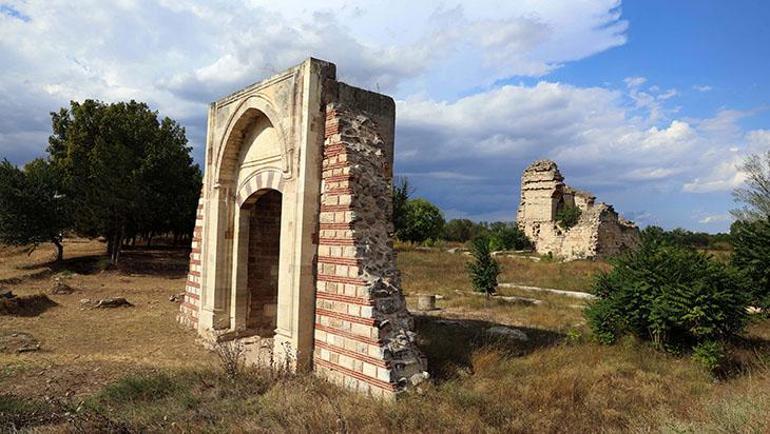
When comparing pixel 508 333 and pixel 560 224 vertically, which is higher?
pixel 560 224

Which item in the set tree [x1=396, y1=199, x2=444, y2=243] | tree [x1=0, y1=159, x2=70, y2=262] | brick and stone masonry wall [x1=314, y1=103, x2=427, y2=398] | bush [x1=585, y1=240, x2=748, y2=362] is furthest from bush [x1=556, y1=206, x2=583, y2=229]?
tree [x1=0, y1=159, x2=70, y2=262]

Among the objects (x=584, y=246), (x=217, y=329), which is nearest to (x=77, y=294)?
(x=217, y=329)

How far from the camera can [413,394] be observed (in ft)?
18.8

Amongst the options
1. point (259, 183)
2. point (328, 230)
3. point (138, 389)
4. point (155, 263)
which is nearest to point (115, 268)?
point (155, 263)

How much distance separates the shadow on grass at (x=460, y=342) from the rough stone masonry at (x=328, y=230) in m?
0.75

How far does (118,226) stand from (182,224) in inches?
264

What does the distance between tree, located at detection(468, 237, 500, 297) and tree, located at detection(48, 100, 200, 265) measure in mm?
14538

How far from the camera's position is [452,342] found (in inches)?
331

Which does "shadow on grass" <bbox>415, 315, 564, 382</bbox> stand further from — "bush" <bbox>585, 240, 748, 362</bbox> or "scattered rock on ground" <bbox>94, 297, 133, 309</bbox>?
"scattered rock on ground" <bbox>94, 297, 133, 309</bbox>

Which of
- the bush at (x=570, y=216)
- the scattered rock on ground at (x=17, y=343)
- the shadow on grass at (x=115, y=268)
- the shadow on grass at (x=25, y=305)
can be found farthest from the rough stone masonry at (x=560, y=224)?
the scattered rock on ground at (x=17, y=343)

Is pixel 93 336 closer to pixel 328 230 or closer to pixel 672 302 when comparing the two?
pixel 328 230

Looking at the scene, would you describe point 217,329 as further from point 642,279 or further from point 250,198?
point 642,279

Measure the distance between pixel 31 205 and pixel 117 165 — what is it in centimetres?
383

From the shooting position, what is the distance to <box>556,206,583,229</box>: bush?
3141 centimetres
